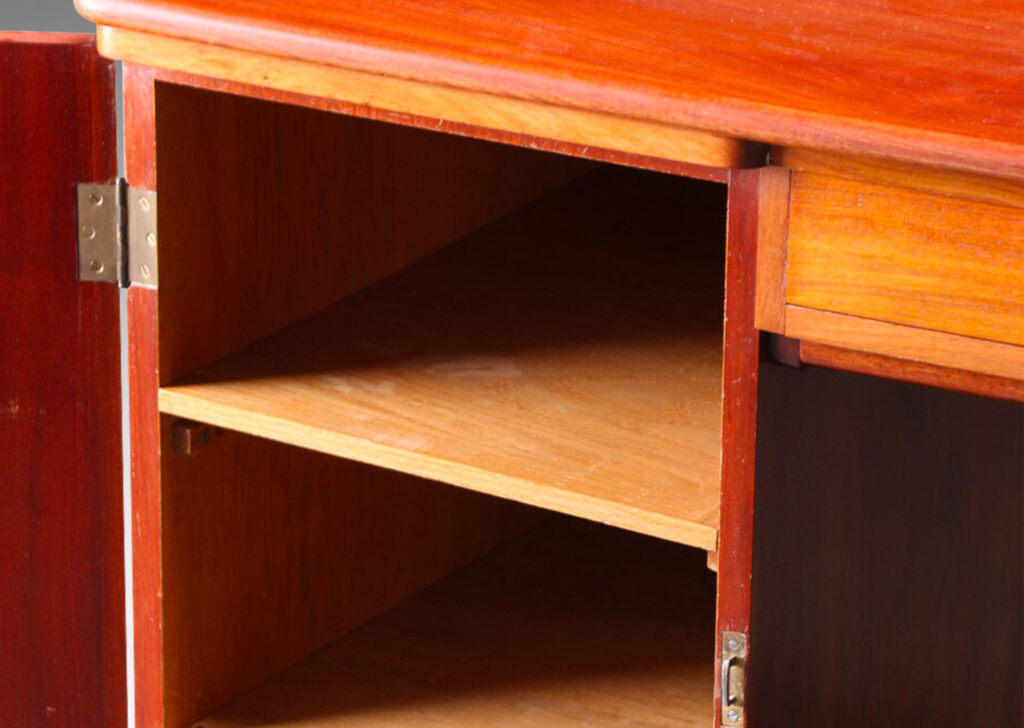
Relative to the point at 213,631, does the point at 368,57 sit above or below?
above

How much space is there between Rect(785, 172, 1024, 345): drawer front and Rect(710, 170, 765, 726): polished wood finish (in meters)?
0.02

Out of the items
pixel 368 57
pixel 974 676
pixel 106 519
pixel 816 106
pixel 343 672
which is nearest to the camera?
pixel 816 106

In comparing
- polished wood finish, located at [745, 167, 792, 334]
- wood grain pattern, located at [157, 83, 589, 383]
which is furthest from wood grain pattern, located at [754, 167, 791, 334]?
wood grain pattern, located at [157, 83, 589, 383]

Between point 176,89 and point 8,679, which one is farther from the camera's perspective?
point 8,679

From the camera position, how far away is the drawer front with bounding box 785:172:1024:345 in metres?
0.95

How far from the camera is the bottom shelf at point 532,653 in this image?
1.45 metres

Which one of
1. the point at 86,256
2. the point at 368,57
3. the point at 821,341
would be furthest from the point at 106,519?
the point at 821,341

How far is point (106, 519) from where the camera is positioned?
1370 mm

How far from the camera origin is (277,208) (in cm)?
134

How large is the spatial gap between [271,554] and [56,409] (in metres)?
0.20

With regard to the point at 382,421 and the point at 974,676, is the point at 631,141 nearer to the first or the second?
the point at 382,421

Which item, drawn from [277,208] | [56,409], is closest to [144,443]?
[56,409]

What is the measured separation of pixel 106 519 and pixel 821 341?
0.58m

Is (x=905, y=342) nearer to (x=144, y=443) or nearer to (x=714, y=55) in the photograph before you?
(x=714, y=55)
